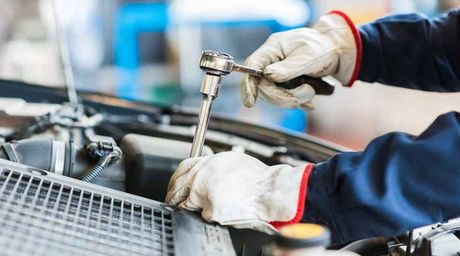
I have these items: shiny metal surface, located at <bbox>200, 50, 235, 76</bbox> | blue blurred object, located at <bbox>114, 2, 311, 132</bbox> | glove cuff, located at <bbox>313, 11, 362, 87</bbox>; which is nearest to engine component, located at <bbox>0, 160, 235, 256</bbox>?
shiny metal surface, located at <bbox>200, 50, 235, 76</bbox>

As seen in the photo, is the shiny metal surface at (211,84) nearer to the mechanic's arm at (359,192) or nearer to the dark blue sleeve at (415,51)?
the mechanic's arm at (359,192)

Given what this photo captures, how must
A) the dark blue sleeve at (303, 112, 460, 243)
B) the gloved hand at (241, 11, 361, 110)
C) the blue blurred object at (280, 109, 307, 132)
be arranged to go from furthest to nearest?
the blue blurred object at (280, 109, 307, 132), the gloved hand at (241, 11, 361, 110), the dark blue sleeve at (303, 112, 460, 243)

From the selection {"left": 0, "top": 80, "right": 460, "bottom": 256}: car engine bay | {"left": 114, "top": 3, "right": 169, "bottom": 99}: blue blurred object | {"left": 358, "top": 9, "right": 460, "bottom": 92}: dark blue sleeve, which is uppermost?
{"left": 358, "top": 9, "right": 460, "bottom": 92}: dark blue sleeve

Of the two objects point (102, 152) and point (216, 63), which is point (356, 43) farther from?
point (102, 152)

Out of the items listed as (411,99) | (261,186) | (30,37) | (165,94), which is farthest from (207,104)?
(165,94)

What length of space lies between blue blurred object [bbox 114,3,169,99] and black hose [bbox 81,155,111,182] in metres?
4.06

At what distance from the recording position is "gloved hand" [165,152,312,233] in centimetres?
83

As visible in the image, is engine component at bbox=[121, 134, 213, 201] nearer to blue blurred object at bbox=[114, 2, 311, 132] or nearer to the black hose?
the black hose

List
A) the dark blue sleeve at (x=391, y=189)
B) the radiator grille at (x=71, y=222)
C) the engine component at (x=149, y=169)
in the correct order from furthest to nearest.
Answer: the engine component at (x=149, y=169)
the dark blue sleeve at (x=391, y=189)
the radiator grille at (x=71, y=222)

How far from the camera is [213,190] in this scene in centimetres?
84

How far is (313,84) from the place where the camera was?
4.16 feet

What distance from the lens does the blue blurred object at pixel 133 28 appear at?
16.6 feet

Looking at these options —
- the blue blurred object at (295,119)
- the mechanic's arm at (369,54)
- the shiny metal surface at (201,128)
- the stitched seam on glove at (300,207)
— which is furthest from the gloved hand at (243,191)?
the blue blurred object at (295,119)

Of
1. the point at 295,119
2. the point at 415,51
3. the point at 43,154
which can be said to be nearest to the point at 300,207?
the point at 43,154
